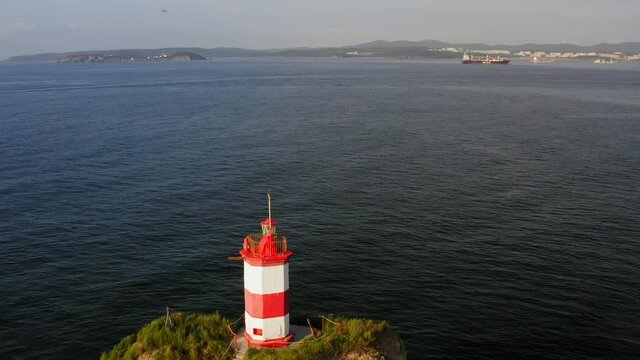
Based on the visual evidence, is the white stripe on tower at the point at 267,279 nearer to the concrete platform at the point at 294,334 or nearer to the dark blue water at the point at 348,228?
the concrete platform at the point at 294,334

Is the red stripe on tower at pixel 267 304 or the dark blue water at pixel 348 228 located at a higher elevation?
the red stripe on tower at pixel 267 304

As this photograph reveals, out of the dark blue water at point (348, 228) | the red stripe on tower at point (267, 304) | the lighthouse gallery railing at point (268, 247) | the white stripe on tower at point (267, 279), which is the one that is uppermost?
the lighthouse gallery railing at point (268, 247)

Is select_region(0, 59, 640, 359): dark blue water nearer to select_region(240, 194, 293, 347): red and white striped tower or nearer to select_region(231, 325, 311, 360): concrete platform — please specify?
select_region(231, 325, 311, 360): concrete platform

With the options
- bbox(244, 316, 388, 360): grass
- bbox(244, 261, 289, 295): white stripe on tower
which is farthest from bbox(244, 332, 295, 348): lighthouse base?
bbox(244, 261, 289, 295): white stripe on tower

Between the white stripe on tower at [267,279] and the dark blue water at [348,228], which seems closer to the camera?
the white stripe on tower at [267,279]

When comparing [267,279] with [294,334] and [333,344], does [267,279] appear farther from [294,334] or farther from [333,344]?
[333,344]

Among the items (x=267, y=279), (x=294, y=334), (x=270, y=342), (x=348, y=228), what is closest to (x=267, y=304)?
(x=267, y=279)

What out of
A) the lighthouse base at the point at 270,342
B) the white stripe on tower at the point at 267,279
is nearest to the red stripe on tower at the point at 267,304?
the white stripe on tower at the point at 267,279
